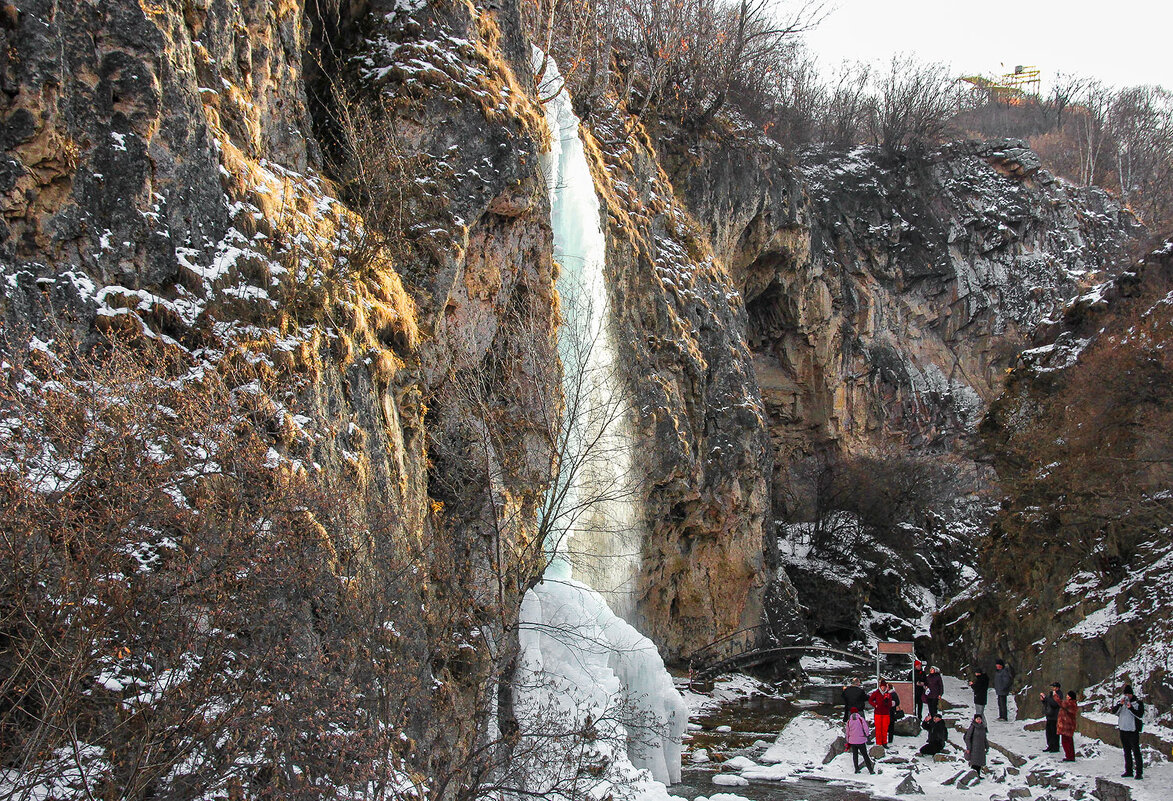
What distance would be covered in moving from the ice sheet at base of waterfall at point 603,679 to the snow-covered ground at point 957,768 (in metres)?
1.31

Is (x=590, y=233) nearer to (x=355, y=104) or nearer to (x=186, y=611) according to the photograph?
(x=355, y=104)

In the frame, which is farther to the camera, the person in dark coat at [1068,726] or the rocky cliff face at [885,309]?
the rocky cliff face at [885,309]

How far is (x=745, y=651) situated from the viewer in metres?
26.8

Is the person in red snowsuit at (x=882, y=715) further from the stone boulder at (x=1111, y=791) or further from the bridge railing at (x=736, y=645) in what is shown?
the bridge railing at (x=736, y=645)

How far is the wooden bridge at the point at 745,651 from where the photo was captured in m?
24.6

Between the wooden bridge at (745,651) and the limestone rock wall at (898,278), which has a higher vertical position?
the limestone rock wall at (898,278)

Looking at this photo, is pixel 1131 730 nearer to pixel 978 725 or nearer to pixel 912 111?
pixel 978 725

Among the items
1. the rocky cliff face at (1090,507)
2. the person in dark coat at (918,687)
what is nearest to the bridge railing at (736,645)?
the rocky cliff face at (1090,507)

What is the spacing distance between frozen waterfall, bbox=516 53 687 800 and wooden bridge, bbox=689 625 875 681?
4.04m

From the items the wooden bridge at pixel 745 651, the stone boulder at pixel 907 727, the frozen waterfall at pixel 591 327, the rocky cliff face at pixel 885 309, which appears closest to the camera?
the stone boulder at pixel 907 727

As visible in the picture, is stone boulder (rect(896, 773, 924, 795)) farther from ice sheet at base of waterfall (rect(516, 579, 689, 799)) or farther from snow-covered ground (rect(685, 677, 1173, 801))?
ice sheet at base of waterfall (rect(516, 579, 689, 799))

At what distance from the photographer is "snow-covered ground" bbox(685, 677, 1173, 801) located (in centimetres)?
1298

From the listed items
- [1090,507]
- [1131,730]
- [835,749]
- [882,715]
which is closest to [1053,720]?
[1131,730]

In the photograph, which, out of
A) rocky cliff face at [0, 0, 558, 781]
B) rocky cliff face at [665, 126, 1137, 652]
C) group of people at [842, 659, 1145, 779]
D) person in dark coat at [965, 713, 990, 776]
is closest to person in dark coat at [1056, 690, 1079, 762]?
group of people at [842, 659, 1145, 779]
